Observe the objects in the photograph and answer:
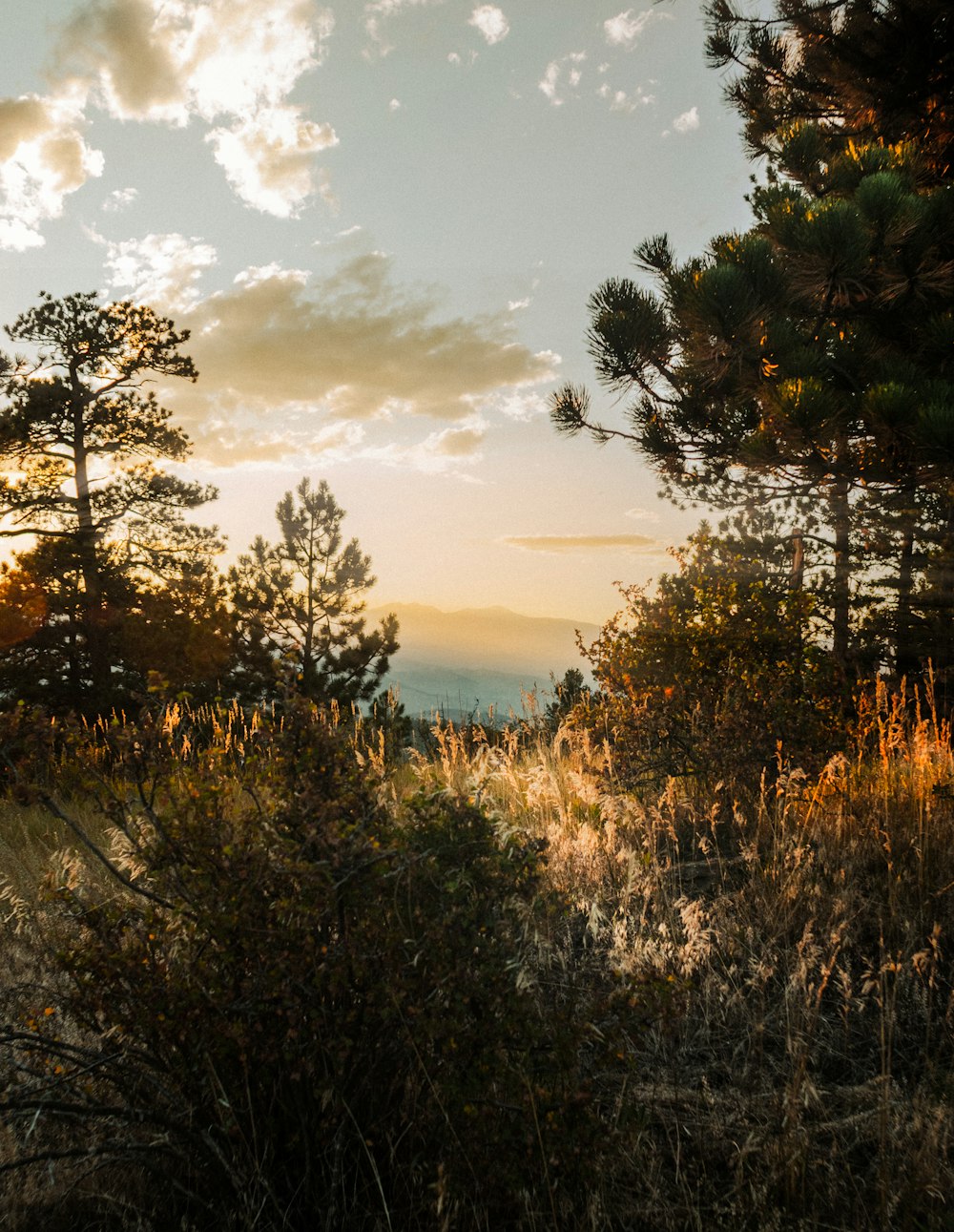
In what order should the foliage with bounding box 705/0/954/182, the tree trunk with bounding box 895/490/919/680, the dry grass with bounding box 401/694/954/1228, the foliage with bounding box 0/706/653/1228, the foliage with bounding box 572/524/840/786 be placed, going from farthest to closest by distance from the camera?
the tree trunk with bounding box 895/490/919/680
the foliage with bounding box 705/0/954/182
the foliage with bounding box 572/524/840/786
the dry grass with bounding box 401/694/954/1228
the foliage with bounding box 0/706/653/1228

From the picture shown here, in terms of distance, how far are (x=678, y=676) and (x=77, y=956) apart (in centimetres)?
441

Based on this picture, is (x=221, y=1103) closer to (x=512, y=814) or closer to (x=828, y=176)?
(x=512, y=814)

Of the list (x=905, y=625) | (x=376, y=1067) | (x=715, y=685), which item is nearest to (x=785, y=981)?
(x=376, y=1067)

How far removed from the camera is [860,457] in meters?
6.80

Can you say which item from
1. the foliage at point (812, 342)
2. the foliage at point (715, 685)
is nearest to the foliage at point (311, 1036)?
the foliage at point (715, 685)

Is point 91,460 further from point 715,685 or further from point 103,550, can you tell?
point 715,685

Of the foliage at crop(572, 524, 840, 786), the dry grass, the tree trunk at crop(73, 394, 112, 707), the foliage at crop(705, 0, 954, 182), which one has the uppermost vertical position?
the foliage at crop(705, 0, 954, 182)

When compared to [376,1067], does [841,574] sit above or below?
above

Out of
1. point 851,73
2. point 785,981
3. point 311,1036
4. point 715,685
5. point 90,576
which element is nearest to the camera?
point 311,1036

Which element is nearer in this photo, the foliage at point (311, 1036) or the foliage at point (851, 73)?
the foliage at point (311, 1036)

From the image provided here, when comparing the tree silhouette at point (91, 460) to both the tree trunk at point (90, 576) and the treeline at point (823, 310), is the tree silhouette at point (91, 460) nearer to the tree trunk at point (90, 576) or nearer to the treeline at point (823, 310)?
the tree trunk at point (90, 576)

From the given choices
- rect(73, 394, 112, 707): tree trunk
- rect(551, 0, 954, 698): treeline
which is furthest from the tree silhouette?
rect(551, 0, 954, 698): treeline

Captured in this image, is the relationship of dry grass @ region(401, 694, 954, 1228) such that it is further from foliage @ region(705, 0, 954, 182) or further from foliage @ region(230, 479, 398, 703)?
foliage @ region(230, 479, 398, 703)

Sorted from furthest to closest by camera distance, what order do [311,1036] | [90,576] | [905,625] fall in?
[90,576]
[905,625]
[311,1036]
